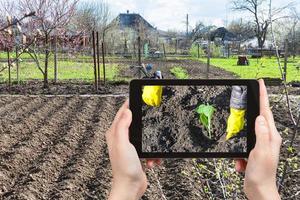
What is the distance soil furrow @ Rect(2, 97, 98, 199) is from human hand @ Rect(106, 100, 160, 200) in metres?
3.57

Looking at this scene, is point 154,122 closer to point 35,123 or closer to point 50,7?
point 35,123

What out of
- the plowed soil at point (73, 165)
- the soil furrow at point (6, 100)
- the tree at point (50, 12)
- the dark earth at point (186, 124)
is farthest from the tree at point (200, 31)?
the dark earth at point (186, 124)

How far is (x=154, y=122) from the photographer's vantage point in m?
1.35

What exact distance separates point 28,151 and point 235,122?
16.2 feet

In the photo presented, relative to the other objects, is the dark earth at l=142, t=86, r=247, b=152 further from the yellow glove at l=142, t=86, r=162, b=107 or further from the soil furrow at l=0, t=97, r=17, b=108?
the soil furrow at l=0, t=97, r=17, b=108

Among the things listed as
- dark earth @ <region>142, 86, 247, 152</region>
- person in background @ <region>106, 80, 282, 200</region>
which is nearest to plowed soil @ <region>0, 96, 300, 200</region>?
dark earth @ <region>142, 86, 247, 152</region>

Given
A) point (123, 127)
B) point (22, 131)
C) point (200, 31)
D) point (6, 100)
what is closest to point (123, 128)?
point (123, 127)

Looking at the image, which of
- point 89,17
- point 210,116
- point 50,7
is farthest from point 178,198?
point 89,17

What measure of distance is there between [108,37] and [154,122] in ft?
97.2

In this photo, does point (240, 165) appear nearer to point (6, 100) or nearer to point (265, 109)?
point (265, 109)

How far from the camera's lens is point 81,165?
5430 millimetres

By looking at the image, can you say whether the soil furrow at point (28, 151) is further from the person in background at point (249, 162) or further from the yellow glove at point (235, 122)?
the person in background at point (249, 162)

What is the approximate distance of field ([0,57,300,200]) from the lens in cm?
446

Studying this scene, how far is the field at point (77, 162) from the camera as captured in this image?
4.46 m
